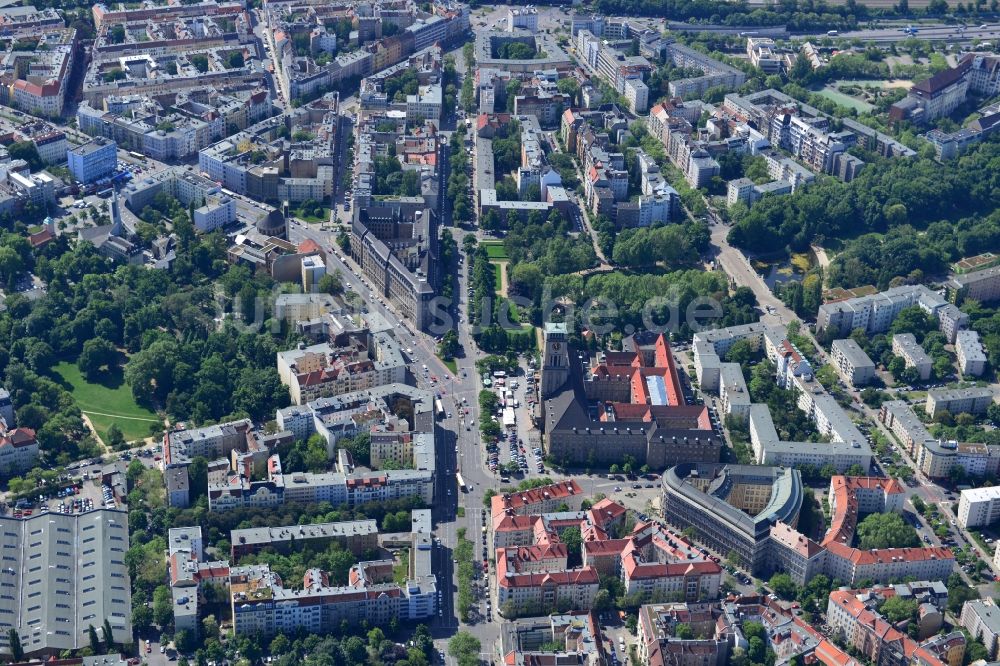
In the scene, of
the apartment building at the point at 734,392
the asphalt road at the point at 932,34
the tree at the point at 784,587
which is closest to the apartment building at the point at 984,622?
the tree at the point at 784,587

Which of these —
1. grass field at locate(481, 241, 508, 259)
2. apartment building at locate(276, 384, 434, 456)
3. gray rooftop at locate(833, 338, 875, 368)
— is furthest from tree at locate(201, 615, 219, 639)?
gray rooftop at locate(833, 338, 875, 368)

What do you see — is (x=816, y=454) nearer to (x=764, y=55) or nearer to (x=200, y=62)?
(x=764, y=55)

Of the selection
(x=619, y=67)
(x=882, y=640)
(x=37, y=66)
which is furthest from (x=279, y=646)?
(x=619, y=67)

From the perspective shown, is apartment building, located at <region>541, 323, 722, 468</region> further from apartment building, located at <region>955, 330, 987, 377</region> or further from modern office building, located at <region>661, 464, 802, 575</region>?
apartment building, located at <region>955, 330, 987, 377</region>

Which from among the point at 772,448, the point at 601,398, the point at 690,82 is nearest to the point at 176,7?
the point at 690,82

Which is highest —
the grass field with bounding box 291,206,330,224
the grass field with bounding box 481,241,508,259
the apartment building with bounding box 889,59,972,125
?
the apartment building with bounding box 889,59,972,125

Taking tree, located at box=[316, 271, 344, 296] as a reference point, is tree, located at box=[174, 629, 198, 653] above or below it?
below

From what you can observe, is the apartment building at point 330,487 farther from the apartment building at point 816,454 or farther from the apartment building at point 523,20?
the apartment building at point 523,20
